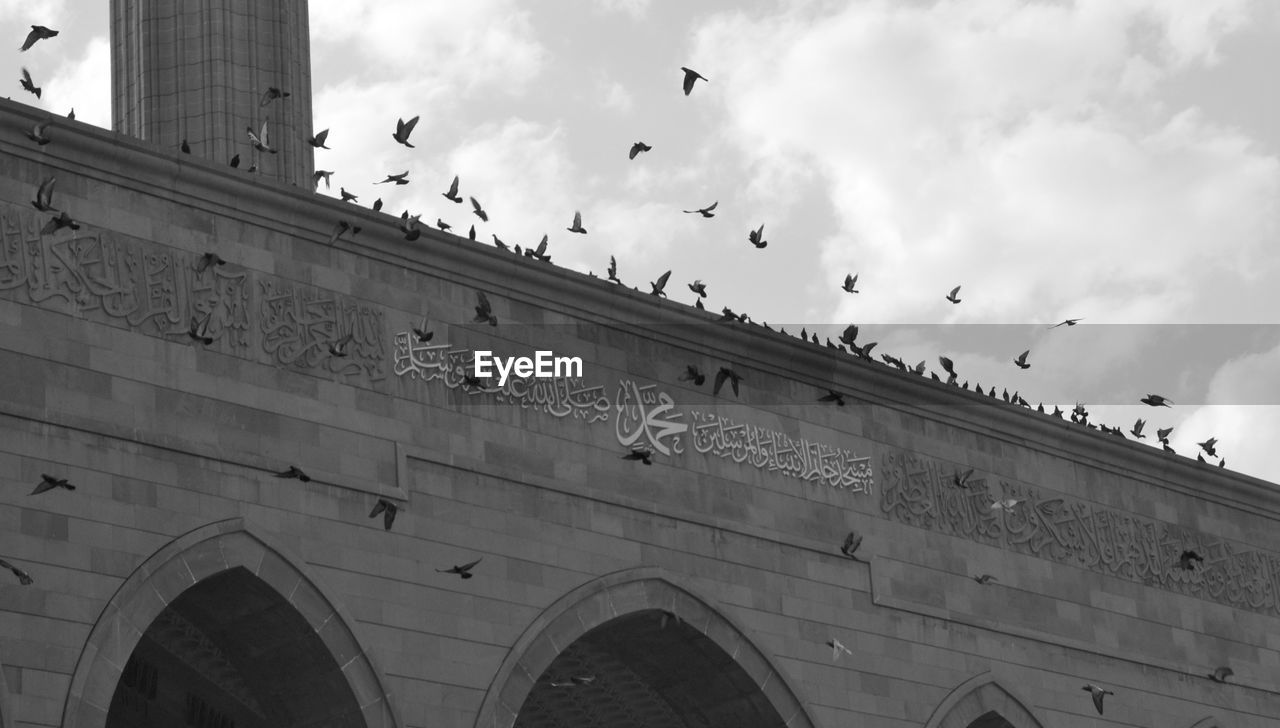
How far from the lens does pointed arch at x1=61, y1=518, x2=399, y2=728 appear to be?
14.3m

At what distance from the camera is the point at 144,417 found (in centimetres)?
1516

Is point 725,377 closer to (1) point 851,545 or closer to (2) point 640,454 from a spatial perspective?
(2) point 640,454

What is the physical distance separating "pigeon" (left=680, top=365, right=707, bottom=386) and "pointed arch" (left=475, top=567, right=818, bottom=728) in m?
1.59

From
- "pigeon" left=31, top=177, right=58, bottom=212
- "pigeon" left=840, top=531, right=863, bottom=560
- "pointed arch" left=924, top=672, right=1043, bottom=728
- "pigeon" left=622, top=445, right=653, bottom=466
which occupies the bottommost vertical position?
"pointed arch" left=924, top=672, right=1043, bottom=728

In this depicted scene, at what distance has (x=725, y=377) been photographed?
1819cm

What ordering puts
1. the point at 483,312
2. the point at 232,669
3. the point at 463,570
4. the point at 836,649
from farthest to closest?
the point at 836,649
the point at 483,312
the point at 232,669
the point at 463,570

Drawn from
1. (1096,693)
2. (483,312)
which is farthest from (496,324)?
(1096,693)

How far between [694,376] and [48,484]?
5.69 m

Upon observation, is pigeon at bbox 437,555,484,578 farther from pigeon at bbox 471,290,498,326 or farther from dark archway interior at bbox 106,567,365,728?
pigeon at bbox 471,290,498,326

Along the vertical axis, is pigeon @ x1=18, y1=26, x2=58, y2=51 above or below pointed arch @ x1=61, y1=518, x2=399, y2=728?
above

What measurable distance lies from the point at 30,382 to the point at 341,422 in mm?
2336

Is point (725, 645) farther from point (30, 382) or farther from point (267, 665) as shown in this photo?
point (30, 382)

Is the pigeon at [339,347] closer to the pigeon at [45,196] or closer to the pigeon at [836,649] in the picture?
the pigeon at [45,196]

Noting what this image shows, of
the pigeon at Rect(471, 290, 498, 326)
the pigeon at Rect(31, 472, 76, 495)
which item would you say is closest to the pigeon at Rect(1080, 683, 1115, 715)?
the pigeon at Rect(471, 290, 498, 326)
